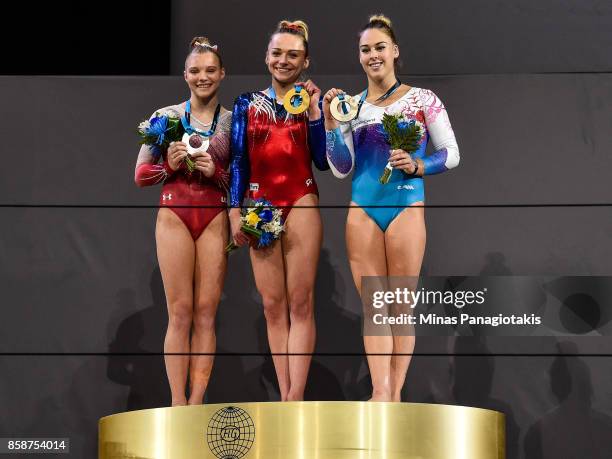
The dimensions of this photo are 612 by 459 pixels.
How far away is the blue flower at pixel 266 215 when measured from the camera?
359 cm

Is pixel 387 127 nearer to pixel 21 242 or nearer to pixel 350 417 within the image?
pixel 350 417

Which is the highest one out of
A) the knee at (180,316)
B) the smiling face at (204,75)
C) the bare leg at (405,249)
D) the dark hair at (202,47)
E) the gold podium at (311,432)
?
the dark hair at (202,47)

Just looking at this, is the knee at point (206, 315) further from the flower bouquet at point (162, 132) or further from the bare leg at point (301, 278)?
the flower bouquet at point (162, 132)

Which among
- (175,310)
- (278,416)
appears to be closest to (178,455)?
(278,416)

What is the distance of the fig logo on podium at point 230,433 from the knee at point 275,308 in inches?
15.5

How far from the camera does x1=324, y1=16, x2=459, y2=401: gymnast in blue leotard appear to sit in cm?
358

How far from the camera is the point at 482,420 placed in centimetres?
314

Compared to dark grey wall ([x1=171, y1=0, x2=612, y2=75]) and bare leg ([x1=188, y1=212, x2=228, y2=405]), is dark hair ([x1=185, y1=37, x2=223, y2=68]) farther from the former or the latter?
bare leg ([x1=188, y1=212, x2=228, y2=405])

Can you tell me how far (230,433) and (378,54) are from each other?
4.33 ft

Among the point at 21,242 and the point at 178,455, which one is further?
the point at 21,242

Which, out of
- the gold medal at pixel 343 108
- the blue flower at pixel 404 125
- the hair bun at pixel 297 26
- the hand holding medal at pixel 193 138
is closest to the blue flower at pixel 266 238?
the hand holding medal at pixel 193 138

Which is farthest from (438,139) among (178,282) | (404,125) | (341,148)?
(178,282)

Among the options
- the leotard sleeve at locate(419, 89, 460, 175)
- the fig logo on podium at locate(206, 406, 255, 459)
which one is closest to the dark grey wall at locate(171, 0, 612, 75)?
the leotard sleeve at locate(419, 89, 460, 175)

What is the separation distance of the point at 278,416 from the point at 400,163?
89cm
